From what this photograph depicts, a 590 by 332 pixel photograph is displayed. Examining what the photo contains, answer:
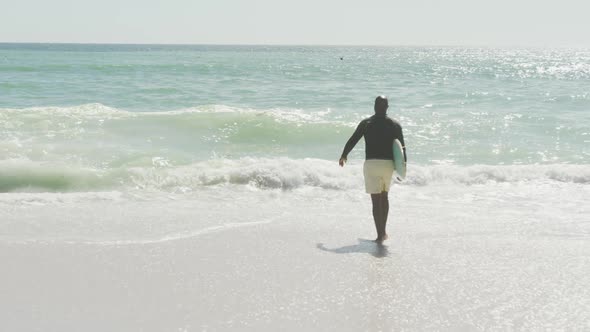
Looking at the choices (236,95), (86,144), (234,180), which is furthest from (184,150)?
(236,95)

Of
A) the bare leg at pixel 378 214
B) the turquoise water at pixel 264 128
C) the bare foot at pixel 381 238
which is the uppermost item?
the bare leg at pixel 378 214

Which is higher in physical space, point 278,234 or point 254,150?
point 278,234

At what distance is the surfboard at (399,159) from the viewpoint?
6426 mm

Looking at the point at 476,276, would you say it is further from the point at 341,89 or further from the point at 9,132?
the point at 341,89

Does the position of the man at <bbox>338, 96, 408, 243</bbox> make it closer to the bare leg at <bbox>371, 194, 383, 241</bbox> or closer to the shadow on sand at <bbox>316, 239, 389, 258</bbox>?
the bare leg at <bbox>371, 194, 383, 241</bbox>

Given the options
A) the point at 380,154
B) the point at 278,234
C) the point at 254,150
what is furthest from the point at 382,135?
the point at 254,150

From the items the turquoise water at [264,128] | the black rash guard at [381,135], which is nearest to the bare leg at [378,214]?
the black rash guard at [381,135]

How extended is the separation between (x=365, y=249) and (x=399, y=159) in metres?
1.02

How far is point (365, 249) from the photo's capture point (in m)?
6.11

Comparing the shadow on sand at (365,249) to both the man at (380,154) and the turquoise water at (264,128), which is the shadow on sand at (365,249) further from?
the turquoise water at (264,128)

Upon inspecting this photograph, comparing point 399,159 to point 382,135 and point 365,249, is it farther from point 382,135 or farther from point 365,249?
point 365,249

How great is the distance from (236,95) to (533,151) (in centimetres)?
1421

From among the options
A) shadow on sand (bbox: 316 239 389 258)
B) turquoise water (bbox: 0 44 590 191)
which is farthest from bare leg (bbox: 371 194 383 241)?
turquoise water (bbox: 0 44 590 191)

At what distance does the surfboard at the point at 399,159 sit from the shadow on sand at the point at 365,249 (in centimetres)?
78
